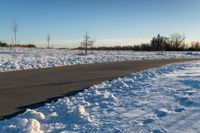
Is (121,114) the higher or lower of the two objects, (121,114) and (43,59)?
the higher

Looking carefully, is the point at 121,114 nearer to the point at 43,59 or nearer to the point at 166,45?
the point at 43,59

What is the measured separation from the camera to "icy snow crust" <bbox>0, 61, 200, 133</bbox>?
5.48 meters

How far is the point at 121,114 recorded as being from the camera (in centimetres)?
641

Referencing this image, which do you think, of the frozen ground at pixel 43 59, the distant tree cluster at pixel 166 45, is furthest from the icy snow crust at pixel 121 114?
the distant tree cluster at pixel 166 45

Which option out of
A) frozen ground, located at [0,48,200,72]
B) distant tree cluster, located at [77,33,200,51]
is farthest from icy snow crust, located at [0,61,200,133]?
distant tree cluster, located at [77,33,200,51]

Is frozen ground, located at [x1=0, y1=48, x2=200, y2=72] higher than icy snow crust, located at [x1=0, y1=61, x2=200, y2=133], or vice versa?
icy snow crust, located at [x1=0, y1=61, x2=200, y2=133]

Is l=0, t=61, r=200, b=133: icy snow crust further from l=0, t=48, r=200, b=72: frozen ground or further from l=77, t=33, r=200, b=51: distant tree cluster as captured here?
l=77, t=33, r=200, b=51: distant tree cluster

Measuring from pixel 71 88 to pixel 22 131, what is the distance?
18.2 ft

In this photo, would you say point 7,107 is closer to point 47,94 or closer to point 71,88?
point 47,94

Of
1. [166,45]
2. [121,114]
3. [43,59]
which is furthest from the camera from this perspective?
[166,45]

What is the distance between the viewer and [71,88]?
1083 cm

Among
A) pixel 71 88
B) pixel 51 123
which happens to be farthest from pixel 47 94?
pixel 51 123

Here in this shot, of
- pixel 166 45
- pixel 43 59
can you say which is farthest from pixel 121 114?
pixel 166 45

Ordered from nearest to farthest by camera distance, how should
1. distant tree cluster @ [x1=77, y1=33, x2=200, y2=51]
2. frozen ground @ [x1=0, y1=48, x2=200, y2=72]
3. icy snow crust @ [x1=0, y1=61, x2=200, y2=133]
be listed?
icy snow crust @ [x1=0, y1=61, x2=200, y2=133]
frozen ground @ [x1=0, y1=48, x2=200, y2=72]
distant tree cluster @ [x1=77, y1=33, x2=200, y2=51]
